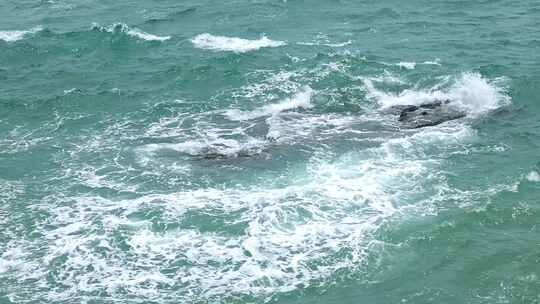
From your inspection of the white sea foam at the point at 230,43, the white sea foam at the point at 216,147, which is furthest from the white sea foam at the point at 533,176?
Answer: the white sea foam at the point at 230,43

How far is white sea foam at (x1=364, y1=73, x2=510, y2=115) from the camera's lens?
189 ft

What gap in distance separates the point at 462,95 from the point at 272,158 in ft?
57.8

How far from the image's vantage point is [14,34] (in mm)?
75938

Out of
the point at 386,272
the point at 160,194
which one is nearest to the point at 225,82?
the point at 160,194

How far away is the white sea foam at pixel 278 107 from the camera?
5788 centimetres

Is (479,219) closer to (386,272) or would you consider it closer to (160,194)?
(386,272)

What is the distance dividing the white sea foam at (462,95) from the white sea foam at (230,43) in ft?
43.9

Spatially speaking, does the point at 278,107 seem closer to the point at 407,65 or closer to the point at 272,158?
the point at 272,158

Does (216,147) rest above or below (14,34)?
below

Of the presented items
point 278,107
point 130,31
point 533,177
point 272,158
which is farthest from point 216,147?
point 130,31

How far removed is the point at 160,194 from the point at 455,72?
94.6 feet

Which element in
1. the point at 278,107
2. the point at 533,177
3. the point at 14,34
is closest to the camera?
the point at 533,177

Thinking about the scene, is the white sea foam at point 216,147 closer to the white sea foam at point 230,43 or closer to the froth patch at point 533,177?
the white sea foam at point 230,43

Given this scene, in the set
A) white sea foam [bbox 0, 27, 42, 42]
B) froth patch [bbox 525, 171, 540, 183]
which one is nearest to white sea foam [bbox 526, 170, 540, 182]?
froth patch [bbox 525, 171, 540, 183]
